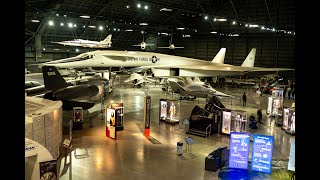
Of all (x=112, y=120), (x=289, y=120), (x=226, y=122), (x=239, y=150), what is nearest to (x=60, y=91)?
(x=112, y=120)

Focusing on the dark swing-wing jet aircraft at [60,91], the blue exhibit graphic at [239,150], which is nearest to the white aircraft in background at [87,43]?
the dark swing-wing jet aircraft at [60,91]

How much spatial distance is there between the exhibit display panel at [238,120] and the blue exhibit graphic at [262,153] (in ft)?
15.9

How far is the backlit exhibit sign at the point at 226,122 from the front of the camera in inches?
634

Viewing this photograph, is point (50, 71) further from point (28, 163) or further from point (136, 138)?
point (28, 163)

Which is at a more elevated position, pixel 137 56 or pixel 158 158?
pixel 137 56

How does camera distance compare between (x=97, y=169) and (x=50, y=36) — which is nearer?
(x=97, y=169)

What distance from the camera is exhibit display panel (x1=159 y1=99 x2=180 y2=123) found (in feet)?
61.5

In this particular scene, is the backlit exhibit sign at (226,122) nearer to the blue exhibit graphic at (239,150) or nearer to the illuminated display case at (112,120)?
the blue exhibit graphic at (239,150)

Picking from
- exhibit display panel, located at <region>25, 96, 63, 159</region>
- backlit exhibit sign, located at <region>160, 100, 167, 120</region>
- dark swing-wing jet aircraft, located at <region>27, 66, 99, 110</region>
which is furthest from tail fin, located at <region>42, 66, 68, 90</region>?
backlit exhibit sign, located at <region>160, 100, 167, 120</region>

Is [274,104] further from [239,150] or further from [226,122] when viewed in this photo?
[239,150]

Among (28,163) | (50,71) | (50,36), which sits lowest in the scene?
(28,163)

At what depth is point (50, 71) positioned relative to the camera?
66.5 ft
